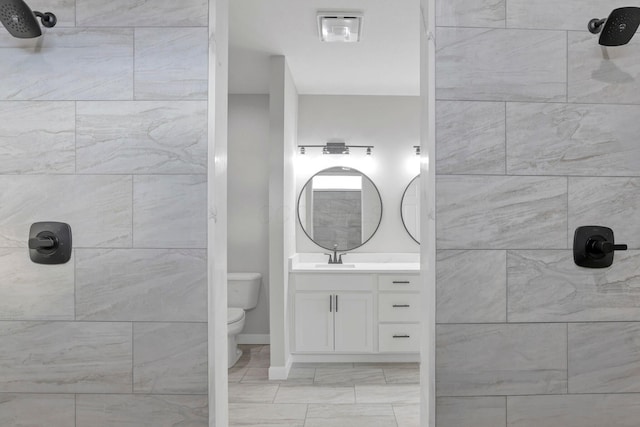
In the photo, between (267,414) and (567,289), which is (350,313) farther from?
(567,289)

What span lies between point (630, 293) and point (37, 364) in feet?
6.13

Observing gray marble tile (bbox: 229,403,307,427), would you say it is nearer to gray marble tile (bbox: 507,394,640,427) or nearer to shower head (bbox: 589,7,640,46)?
gray marble tile (bbox: 507,394,640,427)

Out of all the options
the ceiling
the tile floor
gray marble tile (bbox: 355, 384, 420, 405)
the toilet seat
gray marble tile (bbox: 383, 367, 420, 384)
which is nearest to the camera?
the ceiling

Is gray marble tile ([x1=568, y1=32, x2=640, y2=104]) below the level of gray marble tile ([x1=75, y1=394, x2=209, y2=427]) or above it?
A: above

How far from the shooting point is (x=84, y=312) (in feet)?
4.82

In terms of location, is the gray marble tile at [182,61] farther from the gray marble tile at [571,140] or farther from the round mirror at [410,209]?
the round mirror at [410,209]

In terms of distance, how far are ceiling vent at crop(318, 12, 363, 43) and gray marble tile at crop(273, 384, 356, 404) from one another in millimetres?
2455

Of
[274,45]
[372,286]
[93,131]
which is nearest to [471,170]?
[93,131]

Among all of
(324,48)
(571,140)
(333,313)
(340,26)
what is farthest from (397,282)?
(571,140)

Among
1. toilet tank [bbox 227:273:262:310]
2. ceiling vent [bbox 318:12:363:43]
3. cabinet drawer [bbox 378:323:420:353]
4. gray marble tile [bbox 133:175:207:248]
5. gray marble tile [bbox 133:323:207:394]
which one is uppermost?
ceiling vent [bbox 318:12:363:43]

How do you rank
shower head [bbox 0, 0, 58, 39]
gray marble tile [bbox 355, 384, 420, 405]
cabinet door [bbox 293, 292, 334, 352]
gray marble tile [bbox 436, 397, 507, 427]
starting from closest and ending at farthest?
shower head [bbox 0, 0, 58, 39]
gray marble tile [bbox 436, 397, 507, 427]
gray marble tile [bbox 355, 384, 420, 405]
cabinet door [bbox 293, 292, 334, 352]

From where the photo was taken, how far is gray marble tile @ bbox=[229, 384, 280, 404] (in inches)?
127

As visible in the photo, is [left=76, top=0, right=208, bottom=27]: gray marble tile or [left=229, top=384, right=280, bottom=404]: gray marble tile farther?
[left=229, top=384, right=280, bottom=404]: gray marble tile

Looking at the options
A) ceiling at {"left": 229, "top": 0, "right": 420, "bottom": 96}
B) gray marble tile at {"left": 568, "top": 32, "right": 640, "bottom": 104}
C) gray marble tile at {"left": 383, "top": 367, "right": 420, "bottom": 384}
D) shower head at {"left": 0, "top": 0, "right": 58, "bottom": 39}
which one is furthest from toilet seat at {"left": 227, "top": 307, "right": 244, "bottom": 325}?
gray marble tile at {"left": 568, "top": 32, "right": 640, "bottom": 104}
